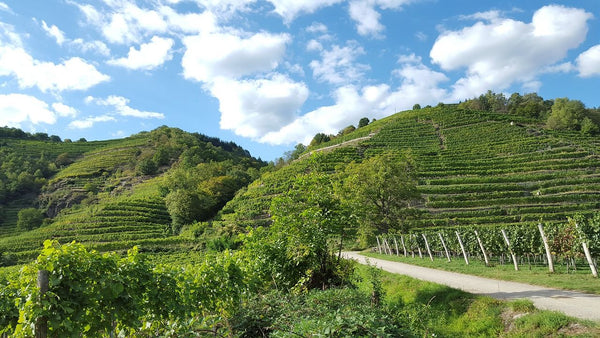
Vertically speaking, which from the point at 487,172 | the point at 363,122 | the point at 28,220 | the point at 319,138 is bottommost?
the point at 28,220

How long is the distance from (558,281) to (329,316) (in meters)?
10.0

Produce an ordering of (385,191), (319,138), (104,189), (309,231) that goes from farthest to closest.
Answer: (319,138)
(104,189)
(385,191)
(309,231)

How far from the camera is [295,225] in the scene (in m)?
8.71

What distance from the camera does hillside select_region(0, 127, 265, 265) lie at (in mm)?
45125

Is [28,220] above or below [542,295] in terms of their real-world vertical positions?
above

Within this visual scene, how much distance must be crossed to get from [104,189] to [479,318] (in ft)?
277

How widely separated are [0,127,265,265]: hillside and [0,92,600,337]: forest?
0.41 meters

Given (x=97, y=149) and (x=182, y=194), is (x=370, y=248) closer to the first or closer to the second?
(x=182, y=194)

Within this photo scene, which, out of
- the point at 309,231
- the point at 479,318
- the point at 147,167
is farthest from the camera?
the point at 147,167

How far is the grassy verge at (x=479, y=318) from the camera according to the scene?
5716mm

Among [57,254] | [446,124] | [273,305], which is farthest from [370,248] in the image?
[446,124]

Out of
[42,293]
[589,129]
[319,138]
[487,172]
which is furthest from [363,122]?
[42,293]

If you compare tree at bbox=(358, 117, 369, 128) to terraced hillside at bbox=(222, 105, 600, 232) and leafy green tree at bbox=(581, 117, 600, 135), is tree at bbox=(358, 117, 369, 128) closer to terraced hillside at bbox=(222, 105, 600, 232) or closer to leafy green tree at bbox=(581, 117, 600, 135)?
terraced hillside at bbox=(222, 105, 600, 232)

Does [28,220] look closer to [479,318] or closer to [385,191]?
[385,191]
